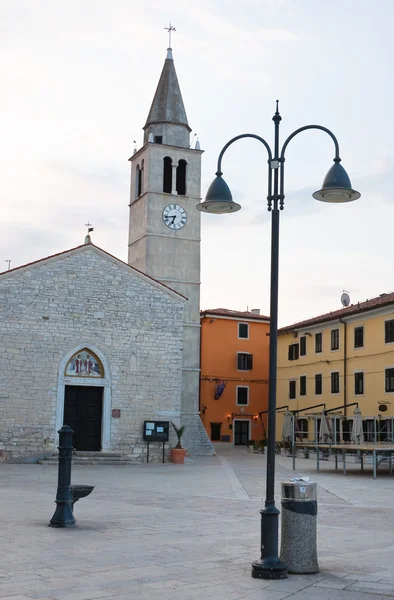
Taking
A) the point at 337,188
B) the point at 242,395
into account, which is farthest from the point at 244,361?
the point at 337,188

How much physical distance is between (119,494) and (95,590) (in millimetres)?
10094

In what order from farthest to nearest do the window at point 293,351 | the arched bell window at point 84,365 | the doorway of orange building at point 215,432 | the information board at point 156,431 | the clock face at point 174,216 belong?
the doorway of orange building at point 215,432 < the window at point 293,351 < the clock face at point 174,216 < the information board at point 156,431 < the arched bell window at point 84,365

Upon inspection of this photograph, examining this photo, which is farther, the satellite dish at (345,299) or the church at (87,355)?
the satellite dish at (345,299)

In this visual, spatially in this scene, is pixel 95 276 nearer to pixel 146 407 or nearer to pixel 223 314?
pixel 146 407

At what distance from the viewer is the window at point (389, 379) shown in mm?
36469

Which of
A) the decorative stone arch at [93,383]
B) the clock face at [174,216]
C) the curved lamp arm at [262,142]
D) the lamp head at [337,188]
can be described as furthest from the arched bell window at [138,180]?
the lamp head at [337,188]

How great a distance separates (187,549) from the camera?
967 centimetres

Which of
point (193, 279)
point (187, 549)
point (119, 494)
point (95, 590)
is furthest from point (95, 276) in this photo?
point (95, 590)

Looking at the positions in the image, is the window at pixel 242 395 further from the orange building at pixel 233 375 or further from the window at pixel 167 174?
the window at pixel 167 174

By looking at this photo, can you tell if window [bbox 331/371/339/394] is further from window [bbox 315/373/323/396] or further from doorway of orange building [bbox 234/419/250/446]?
doorway of orange building [bbox 234/419/250/446]

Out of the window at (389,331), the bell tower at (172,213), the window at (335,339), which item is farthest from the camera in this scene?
the window at (335,339)

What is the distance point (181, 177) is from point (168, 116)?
3318mm

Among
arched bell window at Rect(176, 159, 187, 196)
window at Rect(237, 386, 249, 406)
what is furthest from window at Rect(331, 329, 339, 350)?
arched bell window at Rect(176, 159, 187, 196)

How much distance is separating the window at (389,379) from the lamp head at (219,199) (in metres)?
28.2
